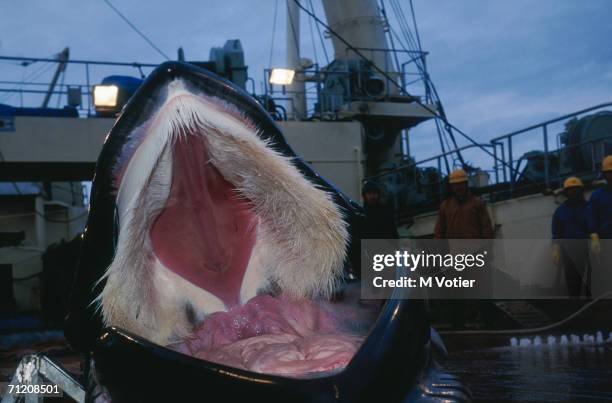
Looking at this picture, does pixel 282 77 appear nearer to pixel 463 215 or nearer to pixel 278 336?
pixel 463 215

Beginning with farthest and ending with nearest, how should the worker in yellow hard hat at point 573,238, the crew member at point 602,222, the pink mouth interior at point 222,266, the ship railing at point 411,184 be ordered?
1. the ship railing at point 411,184
2. the worker in yellow hard hat at point 573,238
3. the crew member at point 602,222
4. the pink mouth interior at point 222,266

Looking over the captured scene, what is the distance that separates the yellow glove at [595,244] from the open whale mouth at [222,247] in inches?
209

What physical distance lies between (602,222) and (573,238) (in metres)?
0.50

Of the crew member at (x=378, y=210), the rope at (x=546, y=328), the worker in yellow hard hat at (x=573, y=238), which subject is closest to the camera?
the crew member at (x=378, y=210)

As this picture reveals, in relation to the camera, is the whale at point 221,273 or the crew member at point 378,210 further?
the crew member at point 378,210

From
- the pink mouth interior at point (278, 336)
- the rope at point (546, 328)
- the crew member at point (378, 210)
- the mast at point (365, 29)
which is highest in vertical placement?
the mast at point (365, 29)

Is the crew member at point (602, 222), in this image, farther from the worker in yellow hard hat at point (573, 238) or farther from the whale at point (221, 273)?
the whale at point (221, 273)

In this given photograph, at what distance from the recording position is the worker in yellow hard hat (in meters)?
6.95

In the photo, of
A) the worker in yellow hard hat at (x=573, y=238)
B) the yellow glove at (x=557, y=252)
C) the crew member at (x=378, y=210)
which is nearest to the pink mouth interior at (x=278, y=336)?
the crew member at (x=378, y=210)

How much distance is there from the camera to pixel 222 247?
1996 millimetres

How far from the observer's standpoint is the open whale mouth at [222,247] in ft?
5.27

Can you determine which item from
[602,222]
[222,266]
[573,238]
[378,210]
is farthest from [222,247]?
[573,238]

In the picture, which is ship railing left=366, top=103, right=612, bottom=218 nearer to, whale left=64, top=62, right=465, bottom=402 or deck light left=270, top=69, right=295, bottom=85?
deck light left=270, top=69, right=295, bottom=85

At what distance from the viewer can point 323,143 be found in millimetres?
14297
